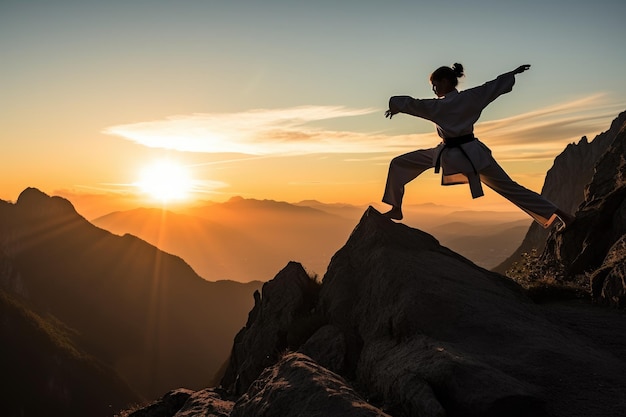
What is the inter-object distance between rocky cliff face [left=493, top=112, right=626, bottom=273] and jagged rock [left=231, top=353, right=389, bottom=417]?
6452 inches

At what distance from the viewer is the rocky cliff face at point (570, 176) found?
160250mm

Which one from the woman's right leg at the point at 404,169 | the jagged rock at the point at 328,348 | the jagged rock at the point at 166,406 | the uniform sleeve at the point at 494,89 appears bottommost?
the jagged rock at the point at 166,406

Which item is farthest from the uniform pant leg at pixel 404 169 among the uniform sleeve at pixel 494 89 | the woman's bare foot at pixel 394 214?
the uniform sleeve at pixel 494 89

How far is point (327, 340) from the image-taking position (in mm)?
9086

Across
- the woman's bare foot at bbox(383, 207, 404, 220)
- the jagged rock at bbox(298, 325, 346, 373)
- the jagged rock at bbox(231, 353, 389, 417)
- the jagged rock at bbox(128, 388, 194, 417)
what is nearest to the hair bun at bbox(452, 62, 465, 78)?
the woman's bare foot at bbox(383, 207, 404, 220)

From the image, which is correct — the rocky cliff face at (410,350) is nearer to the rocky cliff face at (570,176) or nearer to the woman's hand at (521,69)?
the woman's hand at (521,69)

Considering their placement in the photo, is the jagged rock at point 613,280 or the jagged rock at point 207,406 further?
the jagged rock at point 613,280

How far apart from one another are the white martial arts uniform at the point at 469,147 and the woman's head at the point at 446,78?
6.6 inches

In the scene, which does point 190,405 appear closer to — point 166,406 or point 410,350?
point 166,406

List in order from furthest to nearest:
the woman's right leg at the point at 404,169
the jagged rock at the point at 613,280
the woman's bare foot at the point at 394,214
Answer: the woman's bare foot at the point at 394,214 → the woman's right leg at the point at 404,169 → the jagged rock at the point at 613,280

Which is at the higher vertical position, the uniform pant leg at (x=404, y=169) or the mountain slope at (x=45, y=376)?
the uniform pant leg at (x=404, y=169)

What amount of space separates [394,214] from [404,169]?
1320 millimetres

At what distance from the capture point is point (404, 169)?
10258 mm

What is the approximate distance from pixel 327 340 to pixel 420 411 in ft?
12.6
